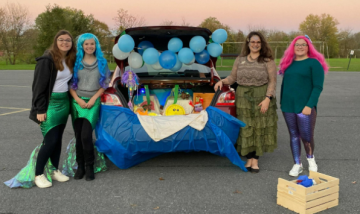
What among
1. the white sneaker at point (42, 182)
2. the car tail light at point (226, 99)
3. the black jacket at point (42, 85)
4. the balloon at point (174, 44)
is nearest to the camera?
the black jacket at point (42, 85)

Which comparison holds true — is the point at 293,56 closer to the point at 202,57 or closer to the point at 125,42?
the point at 202,57

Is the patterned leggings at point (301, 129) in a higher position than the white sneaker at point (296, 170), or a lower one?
higher

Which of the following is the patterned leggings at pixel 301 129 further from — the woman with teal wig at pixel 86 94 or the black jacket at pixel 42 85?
the black jacket at pixel 42 85

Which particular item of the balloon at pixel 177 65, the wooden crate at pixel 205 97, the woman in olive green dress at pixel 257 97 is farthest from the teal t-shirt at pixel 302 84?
the balloon at pixel 177 65

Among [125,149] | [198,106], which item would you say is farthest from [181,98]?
[125,149]

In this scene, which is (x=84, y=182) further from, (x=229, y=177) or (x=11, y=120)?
(x=11, y=120)

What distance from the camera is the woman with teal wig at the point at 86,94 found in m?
3.92

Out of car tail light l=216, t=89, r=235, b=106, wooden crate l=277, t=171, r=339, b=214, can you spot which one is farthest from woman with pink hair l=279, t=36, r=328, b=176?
wooden crate l=277, t=171, r=339, b=214

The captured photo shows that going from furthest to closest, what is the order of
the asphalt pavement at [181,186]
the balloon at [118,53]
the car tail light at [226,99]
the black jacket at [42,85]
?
1. the balloon at [118,53]
2. the car tail light at [226,99]
3. the black jacket at [42,85]
4. the asphalt pavement at [181,186]

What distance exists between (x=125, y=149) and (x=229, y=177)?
1292 millimetres

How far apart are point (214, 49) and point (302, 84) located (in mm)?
1424

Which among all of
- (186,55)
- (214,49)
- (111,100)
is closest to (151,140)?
(111,100)

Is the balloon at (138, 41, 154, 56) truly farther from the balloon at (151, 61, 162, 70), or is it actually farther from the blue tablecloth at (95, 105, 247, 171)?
the blue tablecloth at (95, 105, 247, 171)

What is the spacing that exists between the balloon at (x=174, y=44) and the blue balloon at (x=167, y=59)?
0.28 feet
